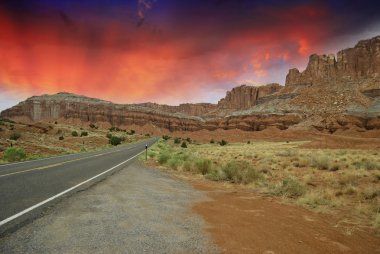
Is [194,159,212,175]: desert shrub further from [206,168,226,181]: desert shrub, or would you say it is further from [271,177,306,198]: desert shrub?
[271,177,306,198]: desert shrub

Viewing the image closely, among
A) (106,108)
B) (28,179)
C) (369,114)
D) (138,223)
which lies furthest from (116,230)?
(106,108)

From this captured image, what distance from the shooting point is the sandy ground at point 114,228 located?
505 centimetres

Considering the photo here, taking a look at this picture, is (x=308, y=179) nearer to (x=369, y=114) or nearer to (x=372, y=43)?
(x=369, y=114)

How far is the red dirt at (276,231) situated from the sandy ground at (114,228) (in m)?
0.43

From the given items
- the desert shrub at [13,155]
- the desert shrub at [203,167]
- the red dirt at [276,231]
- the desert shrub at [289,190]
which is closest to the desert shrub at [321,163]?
the desert shrub at [203,167]

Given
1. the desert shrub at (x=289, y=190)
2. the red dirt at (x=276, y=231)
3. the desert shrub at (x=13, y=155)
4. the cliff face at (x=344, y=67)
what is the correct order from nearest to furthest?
the red dirt at (x=276, y=231), the desert shrub at (x=289, y=190), the desert shrub at (x=13, y=155), the cliff face at (x=344, y=67)

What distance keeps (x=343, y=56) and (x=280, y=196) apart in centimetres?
15397

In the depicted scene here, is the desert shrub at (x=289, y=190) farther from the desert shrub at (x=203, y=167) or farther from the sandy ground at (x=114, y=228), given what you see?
the desert shrub at (x=203, y=167)

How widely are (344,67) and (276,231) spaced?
154 meters

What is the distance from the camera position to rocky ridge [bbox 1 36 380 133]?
10441 centimetres

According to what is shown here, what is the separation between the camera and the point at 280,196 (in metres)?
11.1

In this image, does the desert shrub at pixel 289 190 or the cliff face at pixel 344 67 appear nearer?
the desert shrub at pixel 289 190

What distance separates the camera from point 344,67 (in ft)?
465

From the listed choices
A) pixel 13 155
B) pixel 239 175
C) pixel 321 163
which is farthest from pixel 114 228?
pixel 13 155
